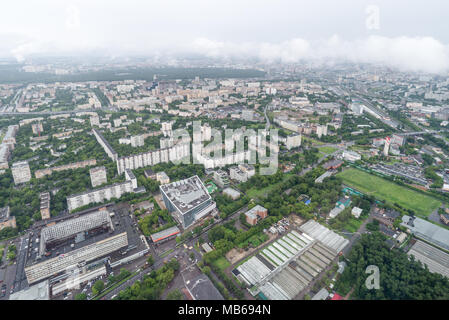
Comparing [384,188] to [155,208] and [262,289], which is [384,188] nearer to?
[262,289]

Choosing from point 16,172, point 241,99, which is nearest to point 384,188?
point 16,172

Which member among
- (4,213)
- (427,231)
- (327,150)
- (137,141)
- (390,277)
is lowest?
(427,231)

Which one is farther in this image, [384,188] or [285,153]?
[285,153]

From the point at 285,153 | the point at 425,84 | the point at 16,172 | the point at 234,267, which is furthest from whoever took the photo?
the point at 425,84

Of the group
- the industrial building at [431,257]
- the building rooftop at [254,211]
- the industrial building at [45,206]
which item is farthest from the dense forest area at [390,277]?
the industrial building at [45,206]

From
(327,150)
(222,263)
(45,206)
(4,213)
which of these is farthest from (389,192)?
(4,213)

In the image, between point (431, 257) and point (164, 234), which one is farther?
point (164, 234)

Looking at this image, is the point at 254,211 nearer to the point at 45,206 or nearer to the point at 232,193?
the point at 232,193
